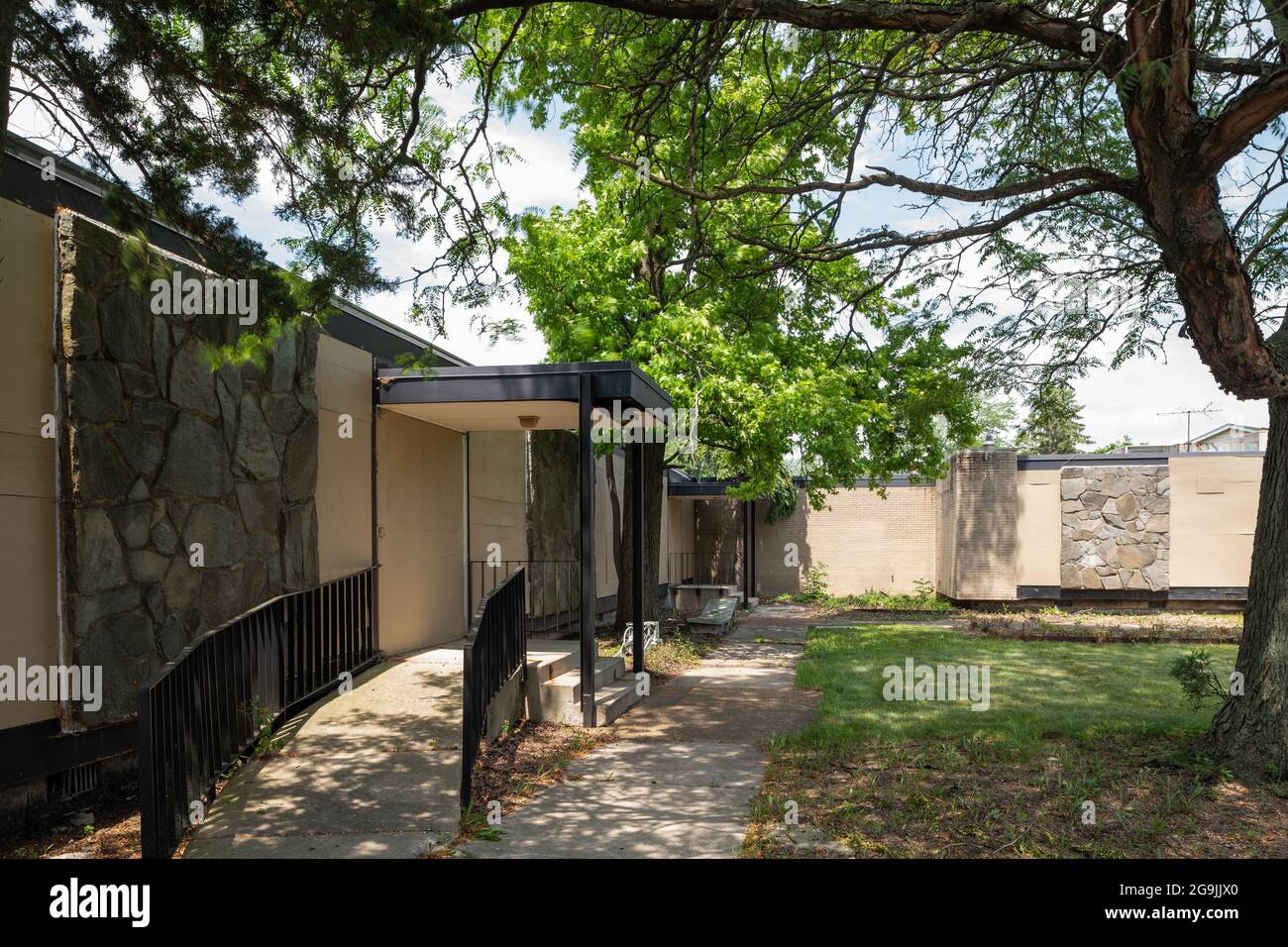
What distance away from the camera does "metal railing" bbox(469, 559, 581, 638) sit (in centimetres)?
1137

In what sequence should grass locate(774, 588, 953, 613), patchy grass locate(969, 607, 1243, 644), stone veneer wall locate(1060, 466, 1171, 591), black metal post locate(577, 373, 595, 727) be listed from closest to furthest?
1. black metal post locate(577, 373, 595, 727)
2. patchy grass locate(969, 607, 1243, 644)
3. stone veneer wall locate(1060, 466, 1171, 591)
4. grass locate(774, 588, 953, 613)

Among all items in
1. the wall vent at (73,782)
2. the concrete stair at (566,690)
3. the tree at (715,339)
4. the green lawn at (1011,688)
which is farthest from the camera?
the tree at (715,339)

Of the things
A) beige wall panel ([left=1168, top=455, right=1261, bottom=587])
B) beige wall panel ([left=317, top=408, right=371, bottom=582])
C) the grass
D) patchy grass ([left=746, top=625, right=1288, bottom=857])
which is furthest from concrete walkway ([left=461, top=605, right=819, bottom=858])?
beige wall panel ([left=1168, top=455, right=1261, bottom=587])

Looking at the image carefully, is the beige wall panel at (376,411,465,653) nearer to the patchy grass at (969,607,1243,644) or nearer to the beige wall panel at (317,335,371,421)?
the beige wall panel at (317,335,371,421)

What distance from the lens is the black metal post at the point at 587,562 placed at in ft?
25.9

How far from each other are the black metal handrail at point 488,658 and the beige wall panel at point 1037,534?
13.8 meters

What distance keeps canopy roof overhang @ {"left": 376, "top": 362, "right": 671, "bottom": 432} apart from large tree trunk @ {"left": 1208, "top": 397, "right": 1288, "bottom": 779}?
485cm

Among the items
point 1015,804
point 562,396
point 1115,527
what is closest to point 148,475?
point 562,396

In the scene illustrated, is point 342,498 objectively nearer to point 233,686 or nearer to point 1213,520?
point 233,686

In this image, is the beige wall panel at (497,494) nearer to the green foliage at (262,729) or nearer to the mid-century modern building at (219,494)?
the mid-century modern building at (219,494)

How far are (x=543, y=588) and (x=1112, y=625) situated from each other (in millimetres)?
9574

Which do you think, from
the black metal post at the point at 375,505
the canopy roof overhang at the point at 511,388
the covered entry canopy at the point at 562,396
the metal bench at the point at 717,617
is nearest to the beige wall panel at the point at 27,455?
the covered entry canopy at the point at 562,396
